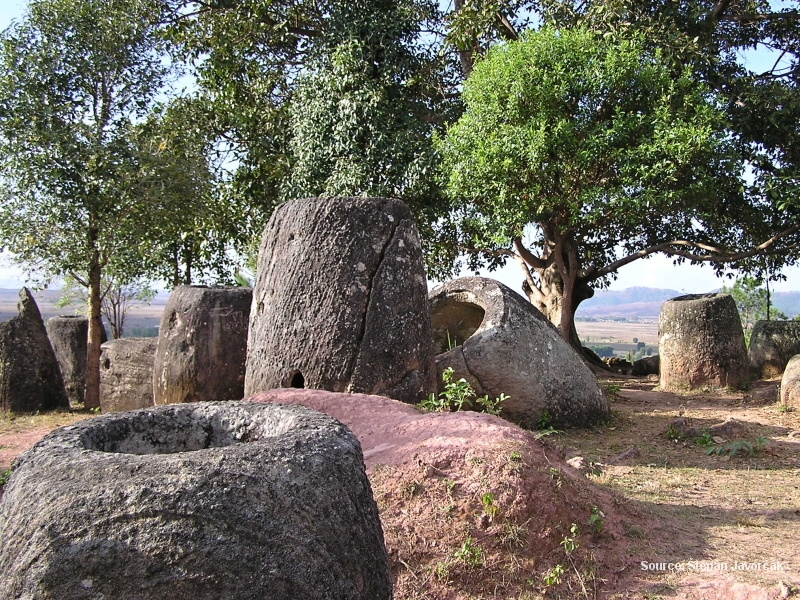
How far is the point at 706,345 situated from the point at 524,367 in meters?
4.95

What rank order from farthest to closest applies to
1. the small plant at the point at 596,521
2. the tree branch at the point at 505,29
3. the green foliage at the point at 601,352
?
the green foliage at the point at 601,352
the tree branch at the point at 505,29
the small plant at the point at 596,521

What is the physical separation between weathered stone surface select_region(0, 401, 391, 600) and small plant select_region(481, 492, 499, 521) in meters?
1.54

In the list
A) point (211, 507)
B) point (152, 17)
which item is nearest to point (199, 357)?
point (211, 507)

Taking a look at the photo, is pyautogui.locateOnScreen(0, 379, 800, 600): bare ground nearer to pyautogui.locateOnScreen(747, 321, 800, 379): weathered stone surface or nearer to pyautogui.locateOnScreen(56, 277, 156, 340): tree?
pyautogui.locateOnScreen(747, 321, 800, 379): weathered stone surface

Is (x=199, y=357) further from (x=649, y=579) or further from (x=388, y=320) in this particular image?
(x=649, y=579)

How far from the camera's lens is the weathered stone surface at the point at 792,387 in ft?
30.5

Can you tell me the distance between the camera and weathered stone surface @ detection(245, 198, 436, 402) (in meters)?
6.52

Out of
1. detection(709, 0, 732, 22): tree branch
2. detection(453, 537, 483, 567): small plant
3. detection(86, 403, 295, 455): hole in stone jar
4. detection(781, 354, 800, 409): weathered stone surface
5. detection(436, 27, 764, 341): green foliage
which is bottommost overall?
detection(453, 537, 483, 567): small plant

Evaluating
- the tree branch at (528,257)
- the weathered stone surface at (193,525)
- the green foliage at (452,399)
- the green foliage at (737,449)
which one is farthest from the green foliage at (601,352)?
the weathered stone surface at (193,525)

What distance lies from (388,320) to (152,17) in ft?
32.9

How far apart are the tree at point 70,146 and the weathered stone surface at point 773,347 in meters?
10.8

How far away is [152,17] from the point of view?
45.1 ft

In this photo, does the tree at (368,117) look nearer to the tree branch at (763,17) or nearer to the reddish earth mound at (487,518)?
the tree branch at (763,17)

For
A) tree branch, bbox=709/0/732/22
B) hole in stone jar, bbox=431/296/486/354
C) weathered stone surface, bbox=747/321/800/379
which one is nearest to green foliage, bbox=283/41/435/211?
hole in stone jar, bbox=431/296/486/354
